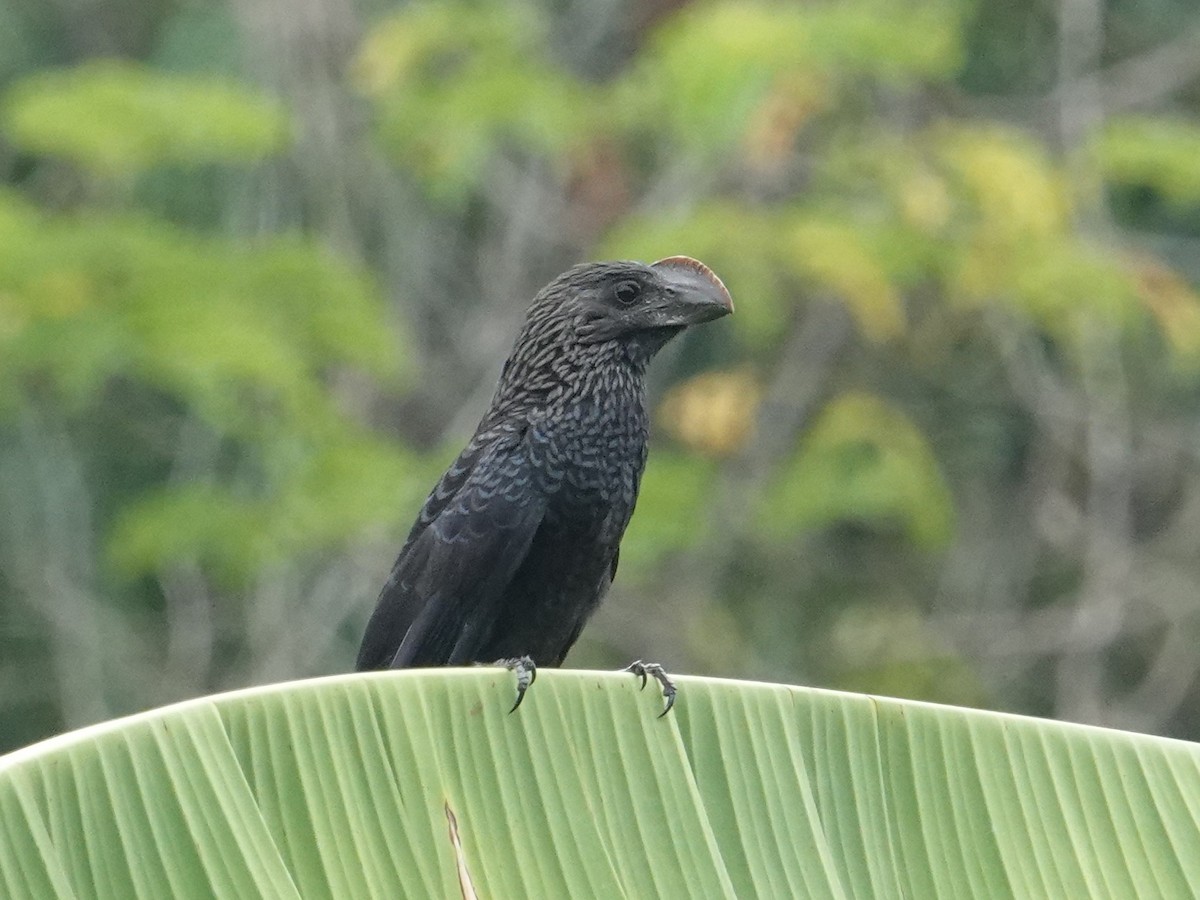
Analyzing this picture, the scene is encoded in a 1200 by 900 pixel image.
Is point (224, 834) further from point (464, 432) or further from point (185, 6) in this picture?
point (185, 6)

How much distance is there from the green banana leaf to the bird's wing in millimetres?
1204

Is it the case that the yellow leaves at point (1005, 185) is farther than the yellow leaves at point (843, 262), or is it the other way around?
the yellow leaves at point (1005, 185)

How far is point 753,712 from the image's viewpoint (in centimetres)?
282

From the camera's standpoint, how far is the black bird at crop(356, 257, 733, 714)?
4031 mm

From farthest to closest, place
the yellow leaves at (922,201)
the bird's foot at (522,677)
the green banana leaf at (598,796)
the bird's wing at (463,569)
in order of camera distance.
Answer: the yellow leaves at (922,201) → the bird's wing at (463,569) → the bird's foot at (522,677) → the green banana leaf at (598,796)

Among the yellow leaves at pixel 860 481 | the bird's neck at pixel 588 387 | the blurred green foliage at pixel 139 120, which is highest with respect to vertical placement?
→ the blurred green foliage at pixel 139 120

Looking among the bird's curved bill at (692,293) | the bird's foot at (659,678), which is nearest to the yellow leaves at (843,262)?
the bird's curved bill at (692,293)

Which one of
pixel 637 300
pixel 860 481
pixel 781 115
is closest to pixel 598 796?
pixel 637 300

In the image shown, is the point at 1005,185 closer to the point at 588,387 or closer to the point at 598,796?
the point at 588,387

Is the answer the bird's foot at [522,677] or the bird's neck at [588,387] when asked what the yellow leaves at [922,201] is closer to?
the bird's neck at [588,387]

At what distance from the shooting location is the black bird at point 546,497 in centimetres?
403

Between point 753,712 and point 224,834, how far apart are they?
853mm

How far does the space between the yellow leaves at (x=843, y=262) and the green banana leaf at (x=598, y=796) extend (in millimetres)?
4872

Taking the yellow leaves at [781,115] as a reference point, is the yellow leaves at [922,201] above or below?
below
